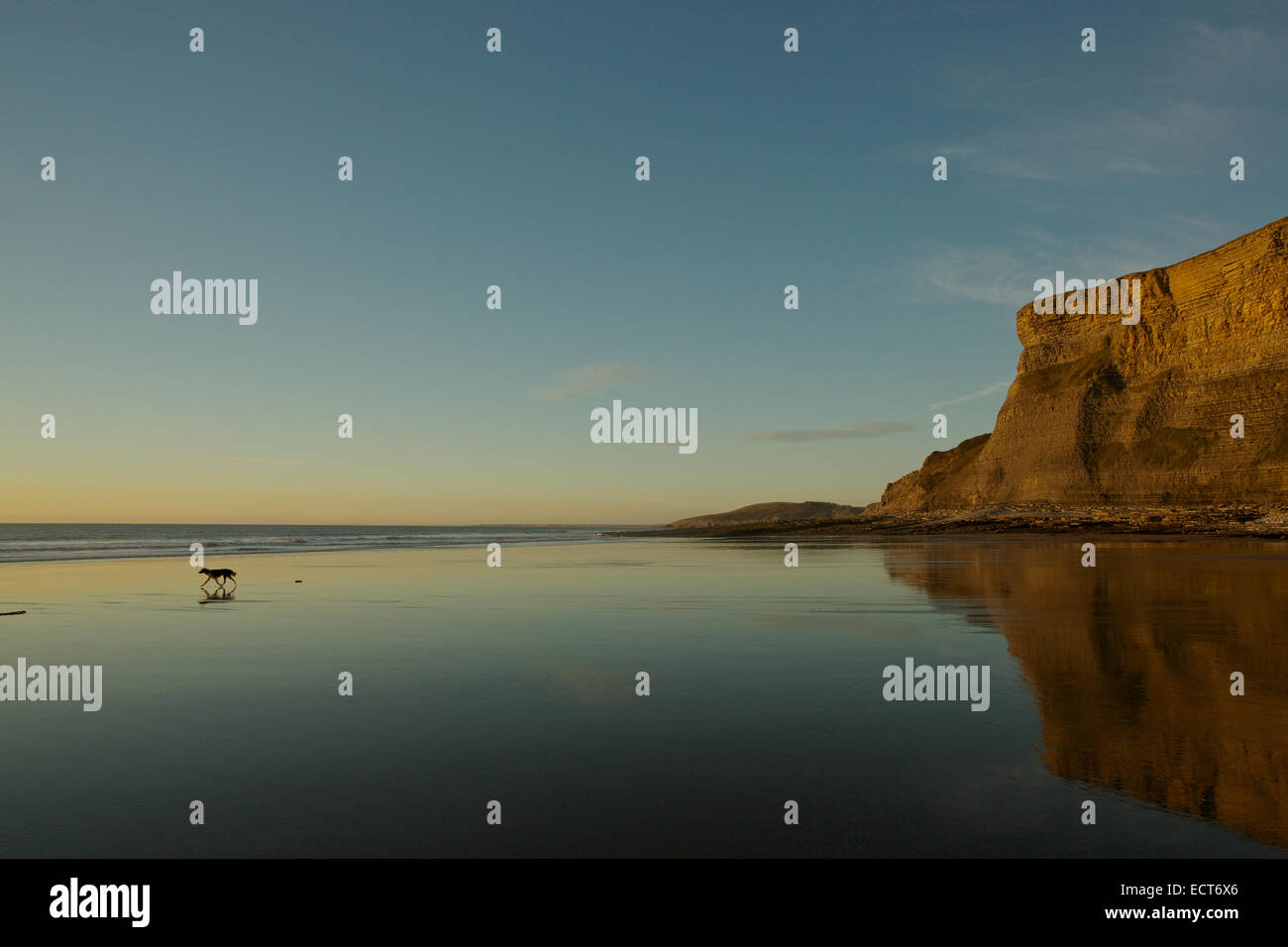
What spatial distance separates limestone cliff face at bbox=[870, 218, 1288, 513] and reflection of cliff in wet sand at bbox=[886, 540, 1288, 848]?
218ft

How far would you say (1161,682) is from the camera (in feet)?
29.6

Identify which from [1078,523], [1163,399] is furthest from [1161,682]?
[1163,399]

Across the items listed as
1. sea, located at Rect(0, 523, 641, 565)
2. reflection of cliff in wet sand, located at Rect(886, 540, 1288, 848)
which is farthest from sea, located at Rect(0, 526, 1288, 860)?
sea, located at Rect(0, 523, 641, 565)

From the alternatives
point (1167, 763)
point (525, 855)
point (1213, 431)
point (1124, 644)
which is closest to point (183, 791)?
point (525, 855)

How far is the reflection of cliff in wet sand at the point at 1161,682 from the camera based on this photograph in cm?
567

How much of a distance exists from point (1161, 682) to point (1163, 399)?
94.9 m

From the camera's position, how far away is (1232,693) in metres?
8.39

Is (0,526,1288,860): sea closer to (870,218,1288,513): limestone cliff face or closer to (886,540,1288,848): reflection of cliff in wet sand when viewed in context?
(886,540,1288,848): reflection of cliff in wet sand

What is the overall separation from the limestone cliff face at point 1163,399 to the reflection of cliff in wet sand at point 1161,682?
2614 inches

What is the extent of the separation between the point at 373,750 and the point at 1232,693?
29.4 ft

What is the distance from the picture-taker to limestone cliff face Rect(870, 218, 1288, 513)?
74625 mm

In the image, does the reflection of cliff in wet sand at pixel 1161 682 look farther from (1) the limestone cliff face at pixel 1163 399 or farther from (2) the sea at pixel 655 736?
(1) the limestone cliff face at pixel 1163 399

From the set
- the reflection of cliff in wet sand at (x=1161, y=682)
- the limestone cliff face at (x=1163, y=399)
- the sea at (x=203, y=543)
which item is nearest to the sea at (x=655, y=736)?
the reflection of cliff in wet sand at (x=1161, y=682)
